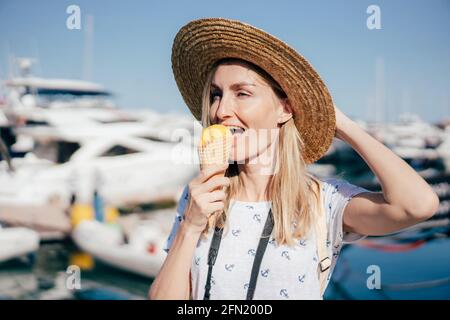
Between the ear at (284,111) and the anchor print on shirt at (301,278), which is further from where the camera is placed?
the ear at (284,111)

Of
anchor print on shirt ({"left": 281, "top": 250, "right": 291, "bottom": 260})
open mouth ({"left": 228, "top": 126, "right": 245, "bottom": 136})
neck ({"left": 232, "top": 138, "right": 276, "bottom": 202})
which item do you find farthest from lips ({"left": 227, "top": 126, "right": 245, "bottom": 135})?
anchor print on shirt ({"left": 281, "top": 250, "right": 291, "bottom": 260})

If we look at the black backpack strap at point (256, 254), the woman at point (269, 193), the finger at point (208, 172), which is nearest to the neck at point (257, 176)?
the woman at point (269, 193)

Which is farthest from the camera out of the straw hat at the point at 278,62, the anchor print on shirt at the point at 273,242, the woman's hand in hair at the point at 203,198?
the straw hat at the point at 278,62

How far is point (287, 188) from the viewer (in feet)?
4.49

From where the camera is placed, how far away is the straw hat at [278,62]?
1.41 m

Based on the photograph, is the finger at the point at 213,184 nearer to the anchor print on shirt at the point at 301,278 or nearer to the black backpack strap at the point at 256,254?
the black backpack strap at the point at 256,254

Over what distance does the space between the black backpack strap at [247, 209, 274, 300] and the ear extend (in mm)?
328

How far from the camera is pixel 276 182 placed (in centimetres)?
140

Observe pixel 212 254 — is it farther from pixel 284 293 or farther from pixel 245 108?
pixel 245 108

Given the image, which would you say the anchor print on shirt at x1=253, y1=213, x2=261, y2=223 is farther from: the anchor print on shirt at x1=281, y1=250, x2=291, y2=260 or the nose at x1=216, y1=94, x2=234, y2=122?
the nose at x1=216, y1=94, x2=234, y2=122

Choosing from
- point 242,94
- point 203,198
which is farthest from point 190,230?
point 242,94

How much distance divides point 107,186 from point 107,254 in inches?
66.3

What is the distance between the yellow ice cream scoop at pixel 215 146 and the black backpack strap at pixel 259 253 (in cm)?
22
